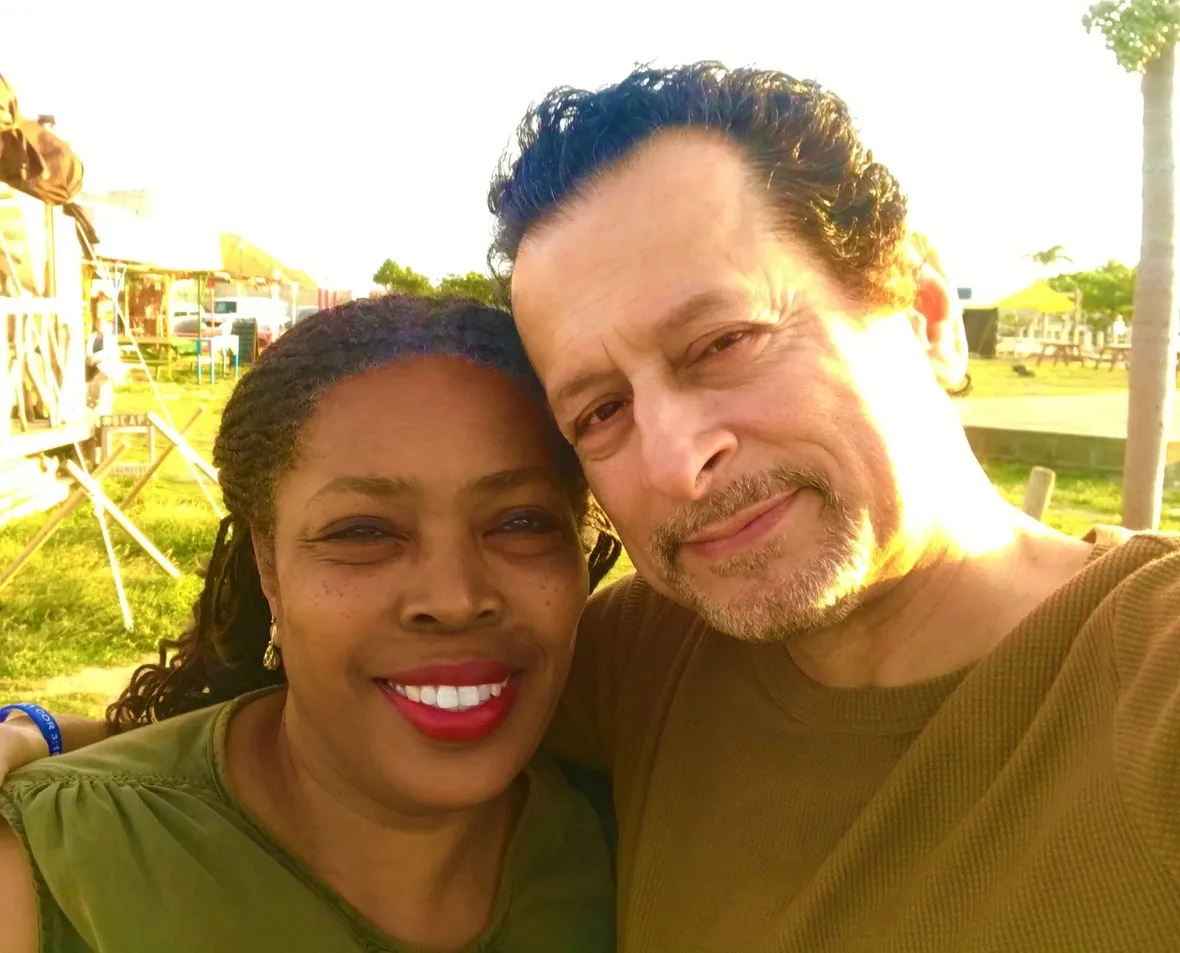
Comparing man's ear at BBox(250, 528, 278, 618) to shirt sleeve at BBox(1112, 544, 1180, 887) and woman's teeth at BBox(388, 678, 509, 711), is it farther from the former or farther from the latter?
shirt sleeve at BBox(1112, 544, 1180, 887)

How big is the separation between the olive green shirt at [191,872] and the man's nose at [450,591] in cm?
Answer: 44

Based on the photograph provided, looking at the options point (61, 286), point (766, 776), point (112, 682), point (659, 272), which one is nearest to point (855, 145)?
point (659, 272)

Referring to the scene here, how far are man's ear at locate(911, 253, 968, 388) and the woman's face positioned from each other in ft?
A: 2.33

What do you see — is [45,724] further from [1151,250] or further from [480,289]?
[1151,250]

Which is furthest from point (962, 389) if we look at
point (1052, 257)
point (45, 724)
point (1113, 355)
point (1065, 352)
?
point (1052, 257)

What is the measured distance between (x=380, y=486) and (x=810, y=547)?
0.69 metres

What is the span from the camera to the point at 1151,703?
3.52ft

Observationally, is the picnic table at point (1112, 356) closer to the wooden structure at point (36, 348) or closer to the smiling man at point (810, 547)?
the wooden structure at point (36, 348)

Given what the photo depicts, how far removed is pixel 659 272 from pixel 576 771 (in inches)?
43.7

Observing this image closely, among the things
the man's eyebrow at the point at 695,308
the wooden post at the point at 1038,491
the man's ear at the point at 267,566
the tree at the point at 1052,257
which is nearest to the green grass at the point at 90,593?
the man's ear at the point at 267,566

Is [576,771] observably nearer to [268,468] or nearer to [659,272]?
[268,468]

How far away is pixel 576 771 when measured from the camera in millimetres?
2016

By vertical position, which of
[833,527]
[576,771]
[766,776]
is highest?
[833,527]

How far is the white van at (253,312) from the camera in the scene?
82.2 feet
